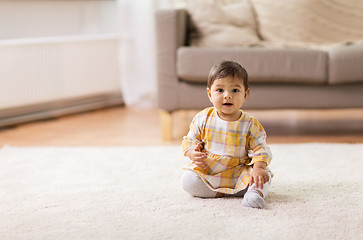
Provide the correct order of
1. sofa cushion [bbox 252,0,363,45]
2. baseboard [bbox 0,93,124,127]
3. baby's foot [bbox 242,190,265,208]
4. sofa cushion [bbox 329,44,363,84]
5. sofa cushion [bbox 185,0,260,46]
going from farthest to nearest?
baseboard [bbox 0,93,124,127]
sofa cushion [bbox 252,0,363,45]
sofa cushion [bbox 185,0,260,46]
sofa cushion [bbox 329,44,363,84]
baby's foot [bbox 242,190,265,208]

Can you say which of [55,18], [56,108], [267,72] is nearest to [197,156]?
[267,72]

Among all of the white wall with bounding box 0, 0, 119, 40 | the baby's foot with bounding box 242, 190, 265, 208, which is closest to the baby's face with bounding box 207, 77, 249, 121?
the baby's foot with bounding box 242, 190, 265, 208

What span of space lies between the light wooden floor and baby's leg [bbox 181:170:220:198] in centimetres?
93

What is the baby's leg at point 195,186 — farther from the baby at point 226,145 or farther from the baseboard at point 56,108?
the baseboard at point 56,108

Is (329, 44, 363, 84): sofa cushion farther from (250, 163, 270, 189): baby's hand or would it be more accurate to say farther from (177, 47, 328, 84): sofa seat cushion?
(250, 163, 270, 189): baby's hand

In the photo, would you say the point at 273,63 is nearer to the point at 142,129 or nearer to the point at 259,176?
the point at 142,129

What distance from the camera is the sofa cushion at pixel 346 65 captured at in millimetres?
2340

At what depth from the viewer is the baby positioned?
147 centimetres

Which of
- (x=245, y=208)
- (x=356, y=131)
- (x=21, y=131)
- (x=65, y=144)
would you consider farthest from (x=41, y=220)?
(x=356, y=131)

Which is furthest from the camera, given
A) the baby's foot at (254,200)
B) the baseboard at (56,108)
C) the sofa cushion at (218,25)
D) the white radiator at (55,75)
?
the baseboard at (56,108)

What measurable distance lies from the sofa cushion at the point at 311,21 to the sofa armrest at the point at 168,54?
665 mm

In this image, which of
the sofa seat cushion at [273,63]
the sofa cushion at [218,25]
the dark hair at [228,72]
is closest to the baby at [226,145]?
the dark hair at [228,72]

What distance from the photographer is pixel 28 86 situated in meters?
3.09

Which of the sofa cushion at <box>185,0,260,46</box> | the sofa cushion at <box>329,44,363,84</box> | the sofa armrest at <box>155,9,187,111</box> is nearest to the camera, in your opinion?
the sofa cushion at <box>329,44,363,84</box>
